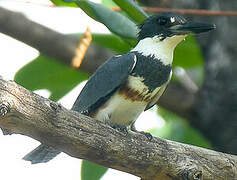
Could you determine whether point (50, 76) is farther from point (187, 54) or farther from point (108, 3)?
point (187, 54)

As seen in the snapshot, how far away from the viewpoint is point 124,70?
4.80 meters

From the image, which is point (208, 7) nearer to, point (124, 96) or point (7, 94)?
point (124, 96)

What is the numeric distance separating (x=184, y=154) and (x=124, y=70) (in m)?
0.74

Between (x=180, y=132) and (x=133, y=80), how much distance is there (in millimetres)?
1487

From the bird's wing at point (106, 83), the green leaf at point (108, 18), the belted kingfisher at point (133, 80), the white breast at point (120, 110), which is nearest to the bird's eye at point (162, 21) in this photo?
the belted kingfisher at point (133, 80)

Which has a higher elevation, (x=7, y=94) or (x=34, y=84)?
(x=7, y=94)

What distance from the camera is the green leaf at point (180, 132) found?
20.0 ft

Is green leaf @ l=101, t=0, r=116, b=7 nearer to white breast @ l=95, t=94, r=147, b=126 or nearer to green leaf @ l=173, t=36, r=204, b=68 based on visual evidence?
green leaf @ l=173, t=36, r=204, b=68

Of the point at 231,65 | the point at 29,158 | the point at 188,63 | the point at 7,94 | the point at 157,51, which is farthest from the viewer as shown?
the point at 231,65

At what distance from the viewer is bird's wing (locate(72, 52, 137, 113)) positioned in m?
4.79

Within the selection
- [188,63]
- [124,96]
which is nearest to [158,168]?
[124,96]

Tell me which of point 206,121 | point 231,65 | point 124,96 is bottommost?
point 206,121

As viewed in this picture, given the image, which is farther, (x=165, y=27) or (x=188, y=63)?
(x=188, y=63)

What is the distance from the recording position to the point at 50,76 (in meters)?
6.02
